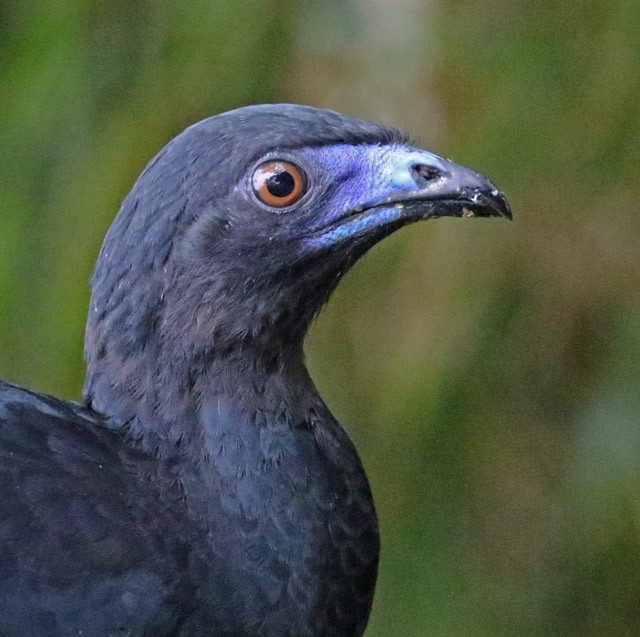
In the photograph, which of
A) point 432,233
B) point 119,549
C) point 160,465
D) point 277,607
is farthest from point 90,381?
point 432,233

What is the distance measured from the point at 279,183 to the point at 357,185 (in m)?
0.15

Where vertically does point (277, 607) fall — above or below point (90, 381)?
below

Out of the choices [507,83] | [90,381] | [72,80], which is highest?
[507,83]

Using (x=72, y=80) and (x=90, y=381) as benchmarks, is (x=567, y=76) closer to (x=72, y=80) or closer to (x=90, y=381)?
(x=72, y=80)

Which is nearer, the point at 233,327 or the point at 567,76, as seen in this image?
the point at 233,327

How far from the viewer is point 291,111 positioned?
7.73 ft

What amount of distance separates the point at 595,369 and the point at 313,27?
1302mm

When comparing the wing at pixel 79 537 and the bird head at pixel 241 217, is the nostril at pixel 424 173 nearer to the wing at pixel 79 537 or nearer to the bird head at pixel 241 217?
the bird head at pixel 241 217

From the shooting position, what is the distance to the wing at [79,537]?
6.72 ft

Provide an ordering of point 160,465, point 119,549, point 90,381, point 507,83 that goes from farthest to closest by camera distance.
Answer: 1. point 507,83
2. point 90,381
3. point 160,465
4. point 119,549

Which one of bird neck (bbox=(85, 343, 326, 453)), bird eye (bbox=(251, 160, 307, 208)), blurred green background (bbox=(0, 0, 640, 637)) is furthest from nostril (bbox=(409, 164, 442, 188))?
blurred green background (bbox=(0, 0, 640, 637))

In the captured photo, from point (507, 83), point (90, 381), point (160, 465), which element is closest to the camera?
point (160, 465)

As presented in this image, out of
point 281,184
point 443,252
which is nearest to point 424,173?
point 281,184

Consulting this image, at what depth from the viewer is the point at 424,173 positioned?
238cm
